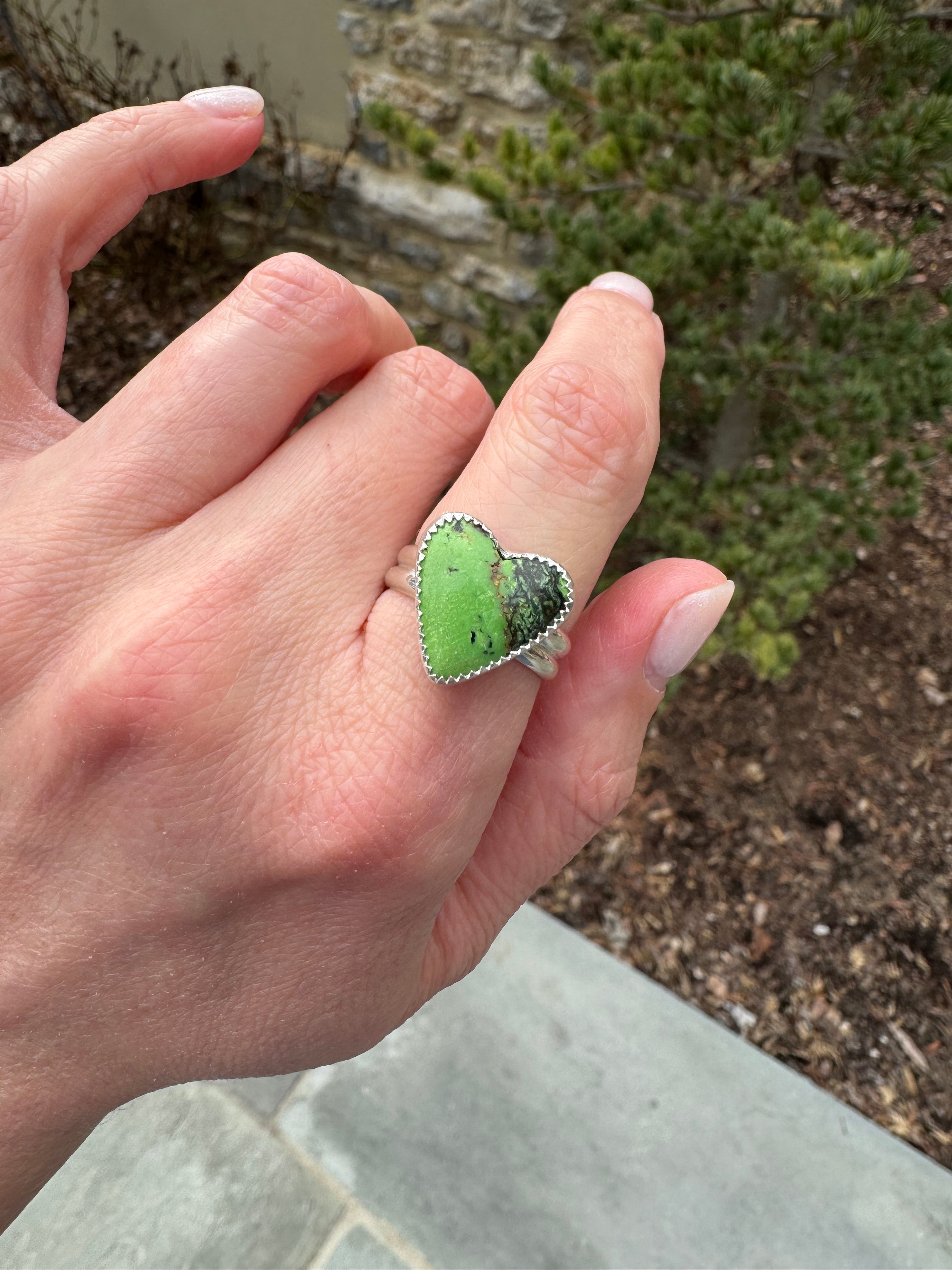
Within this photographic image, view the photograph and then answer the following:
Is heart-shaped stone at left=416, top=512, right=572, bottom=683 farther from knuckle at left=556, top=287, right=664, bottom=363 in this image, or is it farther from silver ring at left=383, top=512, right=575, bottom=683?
knuckle at left=556, top=287, right=664, bottom=363

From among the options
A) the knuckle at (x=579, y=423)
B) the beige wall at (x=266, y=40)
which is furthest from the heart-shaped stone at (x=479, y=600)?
the beige wall at (x=266, y=40)

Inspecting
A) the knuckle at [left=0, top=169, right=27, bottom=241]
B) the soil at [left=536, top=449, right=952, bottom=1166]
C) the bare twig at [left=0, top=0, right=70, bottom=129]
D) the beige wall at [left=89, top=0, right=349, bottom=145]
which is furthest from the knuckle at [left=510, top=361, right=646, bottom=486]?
the bare twig at [left=0, top=0, right=70, bottom=129]

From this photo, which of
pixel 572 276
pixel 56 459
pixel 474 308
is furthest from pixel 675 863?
pixel 474 308

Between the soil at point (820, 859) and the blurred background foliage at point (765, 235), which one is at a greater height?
the blurred background foliage at point (765, 235)

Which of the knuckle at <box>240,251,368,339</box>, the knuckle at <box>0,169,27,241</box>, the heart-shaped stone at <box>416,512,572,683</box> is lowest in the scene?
the heart-shaped stone at <box>416,512,572,683</box>

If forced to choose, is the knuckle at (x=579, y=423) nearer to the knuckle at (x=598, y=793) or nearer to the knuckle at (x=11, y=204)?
the knuckle at (x=598, y=793)

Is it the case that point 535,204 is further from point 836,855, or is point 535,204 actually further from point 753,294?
point 836,855

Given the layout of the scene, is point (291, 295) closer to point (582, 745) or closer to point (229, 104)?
point (229, 104)
